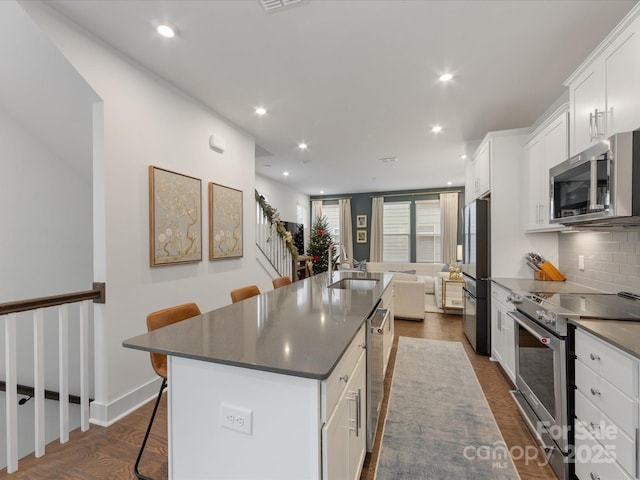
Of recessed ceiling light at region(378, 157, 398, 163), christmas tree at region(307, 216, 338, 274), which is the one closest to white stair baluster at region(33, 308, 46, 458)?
recessed ceiling light at region(378, 157, 398, 163)

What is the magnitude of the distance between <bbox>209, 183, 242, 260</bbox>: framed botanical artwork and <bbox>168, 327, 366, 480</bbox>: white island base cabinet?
83.8 inches

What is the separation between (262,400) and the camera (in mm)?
1071

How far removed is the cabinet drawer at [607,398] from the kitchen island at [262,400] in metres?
1.12

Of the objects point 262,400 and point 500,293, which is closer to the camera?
point 262,400

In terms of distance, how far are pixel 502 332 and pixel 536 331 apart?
3.89ft

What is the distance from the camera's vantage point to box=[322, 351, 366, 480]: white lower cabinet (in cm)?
104

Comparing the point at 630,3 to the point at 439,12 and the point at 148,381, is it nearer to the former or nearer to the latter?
the point at 439,12

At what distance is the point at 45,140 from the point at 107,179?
148cm

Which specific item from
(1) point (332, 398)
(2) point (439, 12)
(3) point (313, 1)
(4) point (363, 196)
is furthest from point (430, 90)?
(4) point (363, 196)

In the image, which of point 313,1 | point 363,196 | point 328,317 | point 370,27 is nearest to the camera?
point 328,317

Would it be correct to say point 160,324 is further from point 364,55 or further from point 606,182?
point 606,182

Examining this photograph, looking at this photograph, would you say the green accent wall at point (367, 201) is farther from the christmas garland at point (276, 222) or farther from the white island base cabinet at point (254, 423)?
the white island base cabinet at point (254, 423)

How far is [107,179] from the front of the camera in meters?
2.15

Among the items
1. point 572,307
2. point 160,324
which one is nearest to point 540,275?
point 572,307
